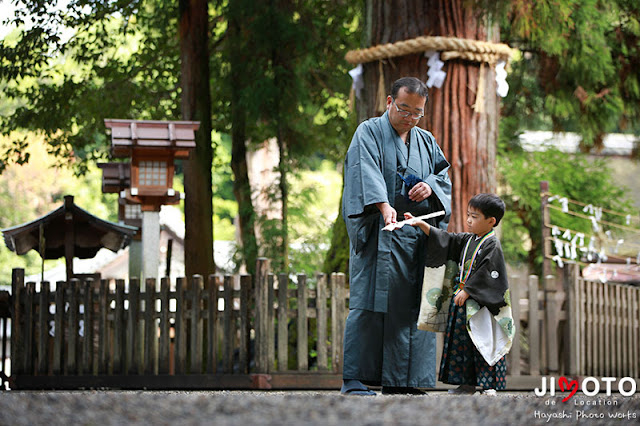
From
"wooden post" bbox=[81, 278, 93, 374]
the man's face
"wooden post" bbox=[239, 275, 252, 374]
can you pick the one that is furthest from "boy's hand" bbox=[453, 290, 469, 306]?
"wooden post" bbox=[81, 278, 93, 374]

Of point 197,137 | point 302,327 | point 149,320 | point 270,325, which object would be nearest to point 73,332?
point 149,320

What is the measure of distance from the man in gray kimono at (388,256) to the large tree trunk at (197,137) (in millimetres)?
5927

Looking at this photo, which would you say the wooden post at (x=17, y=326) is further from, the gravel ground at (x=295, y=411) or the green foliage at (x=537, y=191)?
the green foliage at (x=537, y=191)

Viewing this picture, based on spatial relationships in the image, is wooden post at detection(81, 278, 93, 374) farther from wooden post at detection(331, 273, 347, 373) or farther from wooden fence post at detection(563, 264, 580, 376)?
wooden fence post at detection(563, 264, 580, 376)

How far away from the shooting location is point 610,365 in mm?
8078

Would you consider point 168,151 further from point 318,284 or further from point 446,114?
point 446,114

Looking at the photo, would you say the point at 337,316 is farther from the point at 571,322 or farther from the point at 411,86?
the point at 411,86

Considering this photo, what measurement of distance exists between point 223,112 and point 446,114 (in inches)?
258

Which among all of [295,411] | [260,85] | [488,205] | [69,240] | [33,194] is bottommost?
[295,411]

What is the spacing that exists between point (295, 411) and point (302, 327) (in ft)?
15.8

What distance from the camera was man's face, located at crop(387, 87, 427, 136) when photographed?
14.4ft

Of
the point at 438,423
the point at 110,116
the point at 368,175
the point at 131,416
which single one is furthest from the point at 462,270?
the point at 110,116

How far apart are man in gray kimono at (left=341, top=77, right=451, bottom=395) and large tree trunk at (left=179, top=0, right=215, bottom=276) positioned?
5927 mm

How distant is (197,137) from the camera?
10336 millimetres
